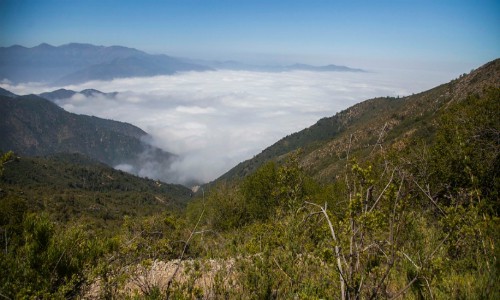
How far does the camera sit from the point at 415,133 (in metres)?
84.3

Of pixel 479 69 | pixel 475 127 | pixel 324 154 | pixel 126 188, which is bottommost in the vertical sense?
pixel 126 188

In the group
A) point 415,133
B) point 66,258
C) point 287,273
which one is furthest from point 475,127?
point 415,133

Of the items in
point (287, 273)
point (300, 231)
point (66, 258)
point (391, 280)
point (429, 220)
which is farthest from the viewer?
point (429, 220)

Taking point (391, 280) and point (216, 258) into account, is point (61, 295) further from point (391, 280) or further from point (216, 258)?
point (391, 280)

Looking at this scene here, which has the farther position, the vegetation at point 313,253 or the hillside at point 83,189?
the hillside at point 83,189

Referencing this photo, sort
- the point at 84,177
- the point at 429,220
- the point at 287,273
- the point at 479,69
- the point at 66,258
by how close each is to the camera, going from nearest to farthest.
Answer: the point at 287,273 → the point at 66,258 → the point at 429,220 → the point at 479,69 → the point at 84,177

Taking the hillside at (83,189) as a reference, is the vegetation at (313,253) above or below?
above

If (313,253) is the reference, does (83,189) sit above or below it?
below

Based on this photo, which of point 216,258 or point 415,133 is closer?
point 216,258

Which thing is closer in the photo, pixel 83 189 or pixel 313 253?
pixel 313 253

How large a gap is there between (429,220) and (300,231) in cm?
646

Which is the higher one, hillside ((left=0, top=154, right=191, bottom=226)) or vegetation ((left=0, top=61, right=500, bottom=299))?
vegetation ((left=0, top=61, right=500, bottom=299))

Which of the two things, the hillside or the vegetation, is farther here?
the hillside

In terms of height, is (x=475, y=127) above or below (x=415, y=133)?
above
